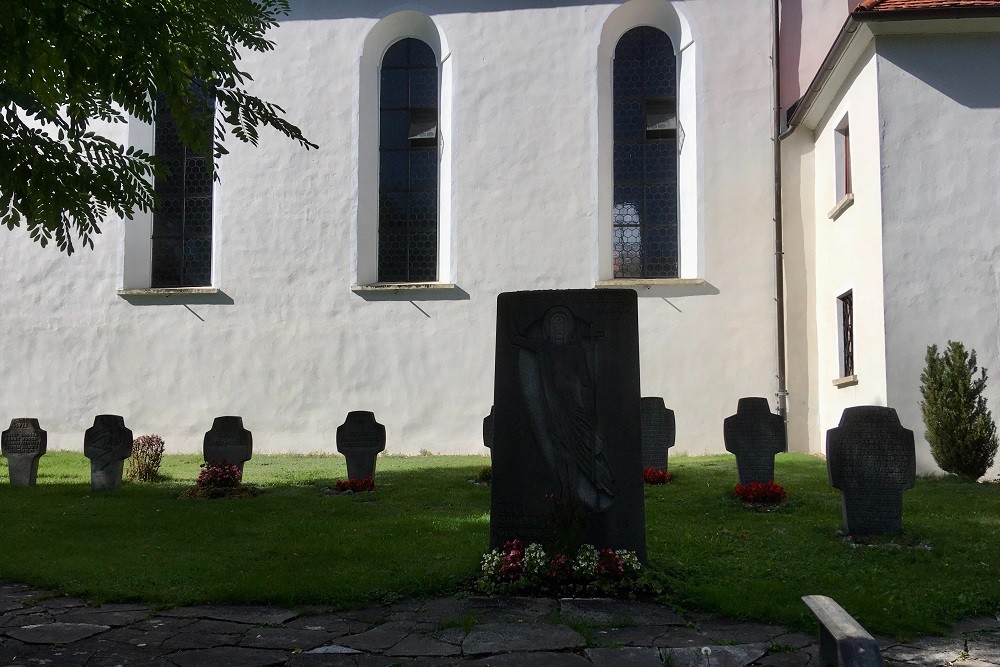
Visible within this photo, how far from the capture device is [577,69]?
1775cm

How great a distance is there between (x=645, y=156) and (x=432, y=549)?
1236 cm

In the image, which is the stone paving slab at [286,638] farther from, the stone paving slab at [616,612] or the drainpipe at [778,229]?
the drainpipe at [778,229]

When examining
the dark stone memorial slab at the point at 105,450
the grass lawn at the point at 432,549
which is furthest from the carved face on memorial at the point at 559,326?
the dark stone memorial slab at the point at 105,450

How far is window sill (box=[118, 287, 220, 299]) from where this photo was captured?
60.1ft

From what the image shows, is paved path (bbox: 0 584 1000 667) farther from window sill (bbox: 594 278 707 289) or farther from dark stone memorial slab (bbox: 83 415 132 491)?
window sill (bbox: 594 278 707 289)

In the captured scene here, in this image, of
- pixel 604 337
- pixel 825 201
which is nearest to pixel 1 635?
pixel 604 337

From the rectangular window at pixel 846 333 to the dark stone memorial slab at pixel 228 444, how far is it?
958cm

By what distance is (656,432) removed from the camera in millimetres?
11914

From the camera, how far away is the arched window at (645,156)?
17.9 m

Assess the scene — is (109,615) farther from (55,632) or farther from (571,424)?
(571,424)

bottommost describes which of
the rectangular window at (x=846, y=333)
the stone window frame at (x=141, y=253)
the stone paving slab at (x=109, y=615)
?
the stone paving slab at (x=109, y=615)

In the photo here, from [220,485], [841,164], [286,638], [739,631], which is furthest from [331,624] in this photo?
[841,164]

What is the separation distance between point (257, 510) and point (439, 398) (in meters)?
7.96

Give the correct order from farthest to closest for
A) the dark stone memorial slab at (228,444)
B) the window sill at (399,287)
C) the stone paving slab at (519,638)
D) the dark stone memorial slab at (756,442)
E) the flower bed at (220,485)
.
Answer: the window sill at (399,287) < the dark stone memorial slab at (228,444) < the flower bed at (220,485) < the dark stone memorial slab at (756,442) < the stone paving slab at (519,638)
